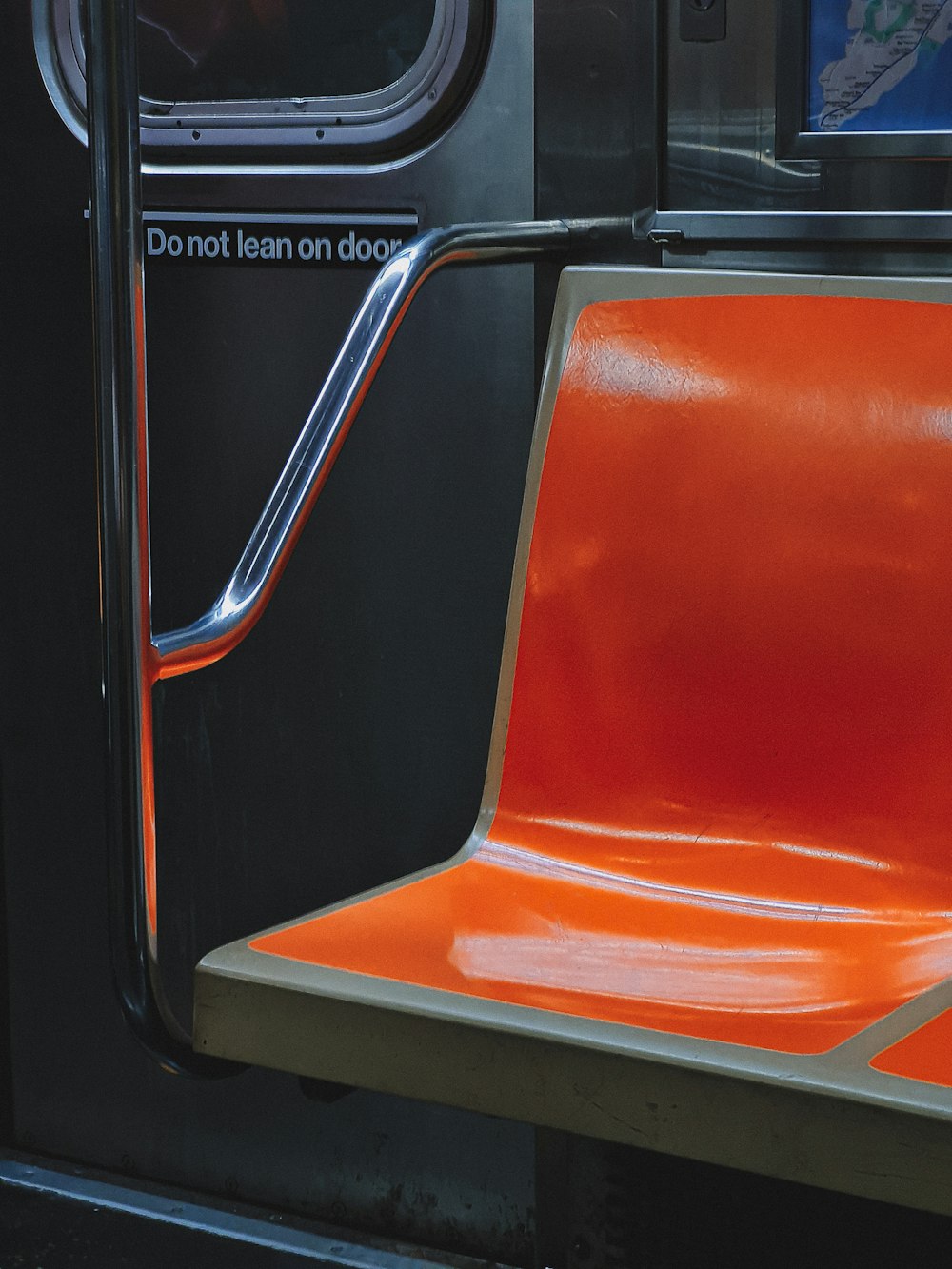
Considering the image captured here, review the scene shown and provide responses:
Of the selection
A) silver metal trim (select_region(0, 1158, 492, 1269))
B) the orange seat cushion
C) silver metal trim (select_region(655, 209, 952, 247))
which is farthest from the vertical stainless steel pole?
silver metal trim (select_region(0, 1158, 492, 1269))

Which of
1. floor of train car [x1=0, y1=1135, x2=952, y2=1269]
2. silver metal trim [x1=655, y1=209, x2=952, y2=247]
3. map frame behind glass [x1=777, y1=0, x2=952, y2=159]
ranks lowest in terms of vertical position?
floor of train car [x1=0, y1=1135, x2=952, y2=1269]

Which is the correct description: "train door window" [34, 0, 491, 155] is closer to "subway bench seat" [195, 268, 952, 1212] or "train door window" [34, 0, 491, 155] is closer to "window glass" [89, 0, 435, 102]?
"window glass" [89, 0, 435, 102]

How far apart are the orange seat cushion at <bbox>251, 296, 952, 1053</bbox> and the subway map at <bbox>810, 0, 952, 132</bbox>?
9.9 inches

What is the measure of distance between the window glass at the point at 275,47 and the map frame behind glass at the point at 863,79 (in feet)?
1.47

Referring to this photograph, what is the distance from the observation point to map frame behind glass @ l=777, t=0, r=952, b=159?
1.84 m

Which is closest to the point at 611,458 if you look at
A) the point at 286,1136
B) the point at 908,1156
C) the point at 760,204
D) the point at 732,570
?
the point at 732,570

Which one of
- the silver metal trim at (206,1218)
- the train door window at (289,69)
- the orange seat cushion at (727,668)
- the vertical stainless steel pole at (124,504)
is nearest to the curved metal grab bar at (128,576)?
the vertical stainless steel pole at (124,504)

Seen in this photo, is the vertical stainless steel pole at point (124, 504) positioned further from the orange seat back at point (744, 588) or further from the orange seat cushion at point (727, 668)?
the orange seat back at point (744, 588)

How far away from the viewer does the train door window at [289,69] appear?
2.11 meters

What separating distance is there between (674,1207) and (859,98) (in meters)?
1.12

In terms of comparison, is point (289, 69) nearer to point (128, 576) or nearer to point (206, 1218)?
point (128, 576)

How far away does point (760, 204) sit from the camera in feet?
6.37

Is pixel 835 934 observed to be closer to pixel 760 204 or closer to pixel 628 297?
pixel 628 297

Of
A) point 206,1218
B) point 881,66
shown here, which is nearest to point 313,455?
point 881,66
